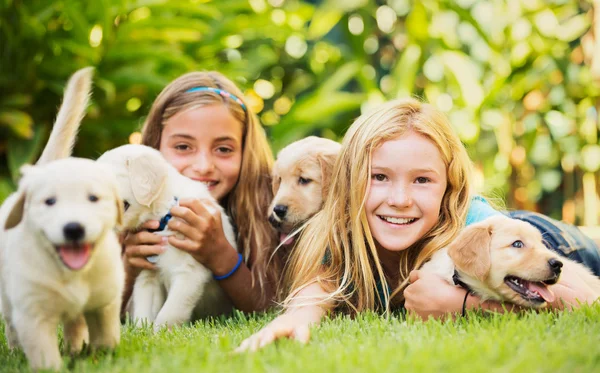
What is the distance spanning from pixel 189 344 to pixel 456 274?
4.43 ft

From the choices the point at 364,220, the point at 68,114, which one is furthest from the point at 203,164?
the point at 68,114

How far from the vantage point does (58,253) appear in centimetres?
215

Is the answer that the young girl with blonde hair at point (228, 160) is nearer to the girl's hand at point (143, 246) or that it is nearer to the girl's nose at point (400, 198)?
the girl's hand at point (143, 246)

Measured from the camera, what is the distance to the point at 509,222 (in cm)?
319

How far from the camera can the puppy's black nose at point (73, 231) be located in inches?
79.8

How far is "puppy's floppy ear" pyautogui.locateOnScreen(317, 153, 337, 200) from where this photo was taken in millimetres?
4117

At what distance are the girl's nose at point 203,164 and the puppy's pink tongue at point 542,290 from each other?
204 centimetres

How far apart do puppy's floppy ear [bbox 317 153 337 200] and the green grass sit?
4.05ft

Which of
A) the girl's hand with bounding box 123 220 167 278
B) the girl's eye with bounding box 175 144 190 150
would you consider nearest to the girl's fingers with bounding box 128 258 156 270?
the girl's hand with bounding box 123 220 167 278

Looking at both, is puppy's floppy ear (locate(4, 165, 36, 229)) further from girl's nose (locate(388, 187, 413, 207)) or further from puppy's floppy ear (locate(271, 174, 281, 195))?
puppy's floppy ear (locate(271, 174, 281, 195))

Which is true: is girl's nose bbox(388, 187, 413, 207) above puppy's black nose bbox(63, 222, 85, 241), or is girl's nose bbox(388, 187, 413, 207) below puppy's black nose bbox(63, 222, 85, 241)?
above

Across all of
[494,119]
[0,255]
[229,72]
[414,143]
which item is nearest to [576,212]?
[494,119]

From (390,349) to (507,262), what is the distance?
0.95m

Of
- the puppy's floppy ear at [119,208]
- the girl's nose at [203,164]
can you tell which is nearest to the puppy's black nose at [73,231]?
the puppy's floppy ear at [119,208]
